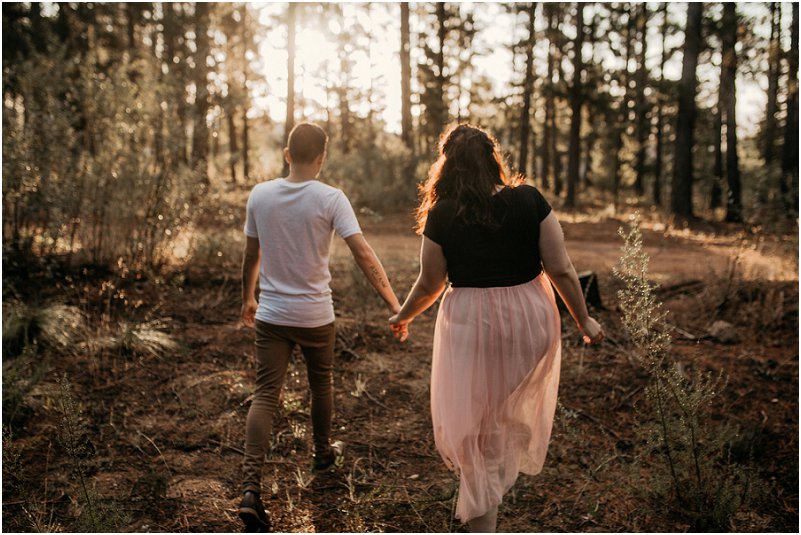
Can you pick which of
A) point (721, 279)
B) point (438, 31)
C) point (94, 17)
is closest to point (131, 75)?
point (94, 17)

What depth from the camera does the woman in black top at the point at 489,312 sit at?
2760 millimetres

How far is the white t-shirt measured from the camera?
131 inches

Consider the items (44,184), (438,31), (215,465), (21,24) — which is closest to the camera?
(215,465)

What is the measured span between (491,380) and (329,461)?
4.74 feet

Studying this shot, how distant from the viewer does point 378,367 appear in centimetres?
539

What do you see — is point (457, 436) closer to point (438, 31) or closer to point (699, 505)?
point (699, 505)

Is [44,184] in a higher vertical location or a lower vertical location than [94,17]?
lower

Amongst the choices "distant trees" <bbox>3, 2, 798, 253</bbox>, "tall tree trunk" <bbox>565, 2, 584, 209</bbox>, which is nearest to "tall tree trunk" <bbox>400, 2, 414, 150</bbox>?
"distant trees" <bbox>3, 2, 798, 253</bbox>

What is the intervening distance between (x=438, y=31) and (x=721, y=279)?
1840 cm

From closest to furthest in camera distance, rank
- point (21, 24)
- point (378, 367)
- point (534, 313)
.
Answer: point (534, 313)
point (378, 367)
point (21, 24)

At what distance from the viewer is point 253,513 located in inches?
122

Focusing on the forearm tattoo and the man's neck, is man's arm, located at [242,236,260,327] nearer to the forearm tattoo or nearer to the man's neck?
the man's neck

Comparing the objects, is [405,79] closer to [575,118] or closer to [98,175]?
[575,118]

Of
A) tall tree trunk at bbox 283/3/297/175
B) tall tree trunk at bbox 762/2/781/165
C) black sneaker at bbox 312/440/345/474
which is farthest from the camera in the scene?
tall tree trunk at bbox 762/2/781/165
